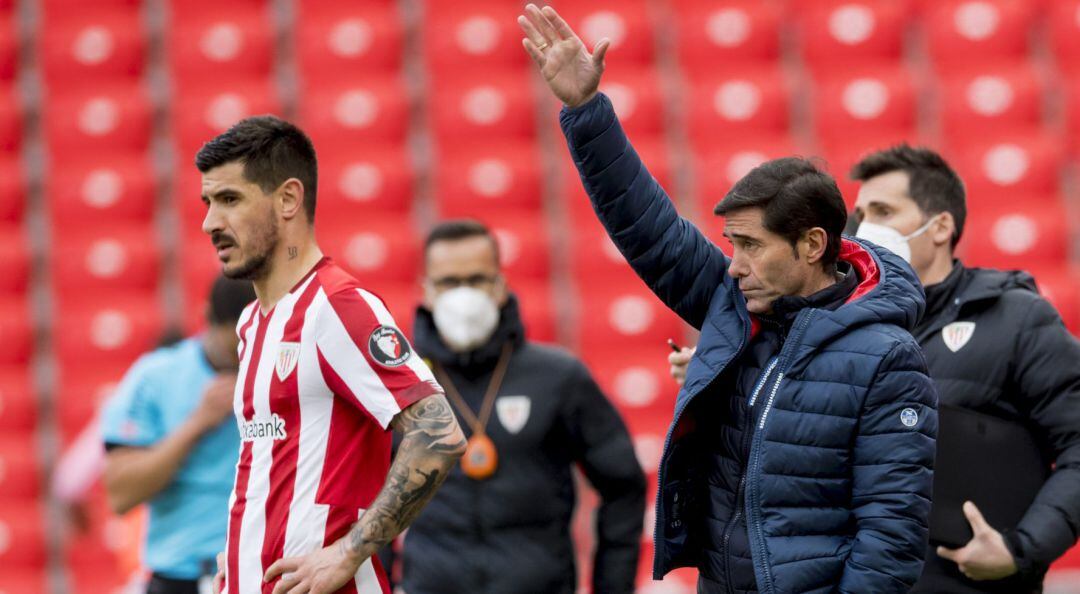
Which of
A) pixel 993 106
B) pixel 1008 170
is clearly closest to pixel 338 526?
pixel 1008 170

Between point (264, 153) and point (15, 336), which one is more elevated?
point (264, 153)

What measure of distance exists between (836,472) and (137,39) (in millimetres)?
7433

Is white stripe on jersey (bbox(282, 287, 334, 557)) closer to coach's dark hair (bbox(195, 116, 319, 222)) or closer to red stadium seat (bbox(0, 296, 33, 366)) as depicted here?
coach's dark hair (bbox(195, 116, 319, 222))

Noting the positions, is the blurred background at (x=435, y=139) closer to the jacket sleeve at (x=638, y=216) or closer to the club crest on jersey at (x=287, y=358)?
the jacket sleeve at (x=638, y=216)

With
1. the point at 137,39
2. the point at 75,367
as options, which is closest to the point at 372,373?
the point at 75,367

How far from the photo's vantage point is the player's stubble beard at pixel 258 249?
102 inches

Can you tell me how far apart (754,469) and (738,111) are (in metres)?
5.88

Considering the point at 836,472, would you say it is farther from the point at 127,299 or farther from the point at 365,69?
the point at 365,69

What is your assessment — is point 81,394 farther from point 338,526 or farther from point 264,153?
point 338,526

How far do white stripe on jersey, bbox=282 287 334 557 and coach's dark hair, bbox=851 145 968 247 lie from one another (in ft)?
4.97

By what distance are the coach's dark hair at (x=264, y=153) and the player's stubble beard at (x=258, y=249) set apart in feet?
0.24

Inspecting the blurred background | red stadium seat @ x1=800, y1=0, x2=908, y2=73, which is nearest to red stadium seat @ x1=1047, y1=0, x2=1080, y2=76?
the blurred background

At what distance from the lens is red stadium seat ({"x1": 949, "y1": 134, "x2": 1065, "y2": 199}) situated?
7.48 meters

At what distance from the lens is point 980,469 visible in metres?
3.03
